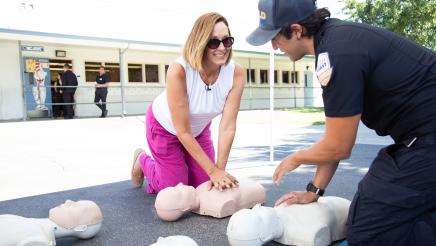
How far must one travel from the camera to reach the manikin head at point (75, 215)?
195cm

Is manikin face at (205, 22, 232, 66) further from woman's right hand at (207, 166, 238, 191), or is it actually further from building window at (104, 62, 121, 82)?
building window at (104, 62, 121, 82)

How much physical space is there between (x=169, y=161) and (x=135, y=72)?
1366 cm

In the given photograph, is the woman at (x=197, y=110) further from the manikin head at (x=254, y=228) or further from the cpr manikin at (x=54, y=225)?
the cpr manikin at (x=54, y=225)

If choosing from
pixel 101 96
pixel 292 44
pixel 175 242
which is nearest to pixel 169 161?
pixel 175 242

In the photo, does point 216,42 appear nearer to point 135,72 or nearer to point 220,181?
point 220,181

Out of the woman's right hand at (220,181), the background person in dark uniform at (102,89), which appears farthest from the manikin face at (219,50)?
the background person in dark uniform at (102,89)

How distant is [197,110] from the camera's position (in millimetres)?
2533

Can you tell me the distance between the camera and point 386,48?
1.41 metres

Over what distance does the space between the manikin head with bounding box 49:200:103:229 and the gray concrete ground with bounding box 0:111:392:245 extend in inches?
4.6

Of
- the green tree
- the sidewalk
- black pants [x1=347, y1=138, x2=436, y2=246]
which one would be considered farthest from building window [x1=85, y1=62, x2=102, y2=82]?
black pants [x1=347, y1=138, x2=436, y2=246]

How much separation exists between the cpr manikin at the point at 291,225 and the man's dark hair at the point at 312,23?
82cm

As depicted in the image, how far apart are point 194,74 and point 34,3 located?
11825mm

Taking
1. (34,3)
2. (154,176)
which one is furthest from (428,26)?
(154,176)

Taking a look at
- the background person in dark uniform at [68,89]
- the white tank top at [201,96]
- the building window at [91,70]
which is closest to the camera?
the white tank top at [201,96]
